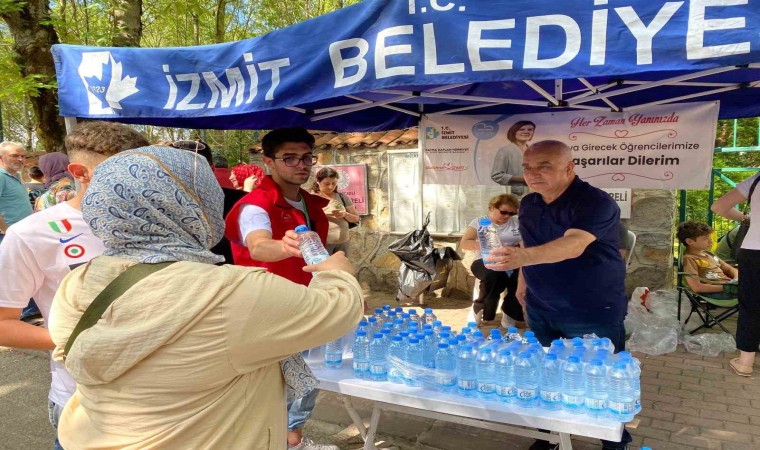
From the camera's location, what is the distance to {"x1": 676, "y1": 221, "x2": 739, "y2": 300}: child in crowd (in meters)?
→ 4.82

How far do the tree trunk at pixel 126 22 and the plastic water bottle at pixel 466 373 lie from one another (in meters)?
6.17

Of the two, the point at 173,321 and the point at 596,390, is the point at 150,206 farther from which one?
the point at 596,390

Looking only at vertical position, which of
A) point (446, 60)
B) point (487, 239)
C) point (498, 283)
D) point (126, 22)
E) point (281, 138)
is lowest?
point (498, 283)

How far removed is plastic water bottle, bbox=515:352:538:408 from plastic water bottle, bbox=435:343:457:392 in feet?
0.94

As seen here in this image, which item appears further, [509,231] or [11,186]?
[11,186]

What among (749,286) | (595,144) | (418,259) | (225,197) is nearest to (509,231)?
(418,259)

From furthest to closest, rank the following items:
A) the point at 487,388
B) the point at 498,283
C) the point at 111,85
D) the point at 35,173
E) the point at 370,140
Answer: the point at 35,173
the point at 370,140
the point at 498,283
the point at 111,85
the point at 487,388

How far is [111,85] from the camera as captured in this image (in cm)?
279

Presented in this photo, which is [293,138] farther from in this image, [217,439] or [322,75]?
[217,439]

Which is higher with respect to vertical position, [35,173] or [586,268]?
[35,173]

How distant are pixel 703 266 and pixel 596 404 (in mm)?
3951

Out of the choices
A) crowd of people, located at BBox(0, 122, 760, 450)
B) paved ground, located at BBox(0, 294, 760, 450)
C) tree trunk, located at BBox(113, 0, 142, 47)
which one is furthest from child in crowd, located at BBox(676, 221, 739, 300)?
tree trunk, located at BBox(113, 0, 142, 47)

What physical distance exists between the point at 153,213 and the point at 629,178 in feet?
11.0

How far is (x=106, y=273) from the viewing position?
1166 millimetres
